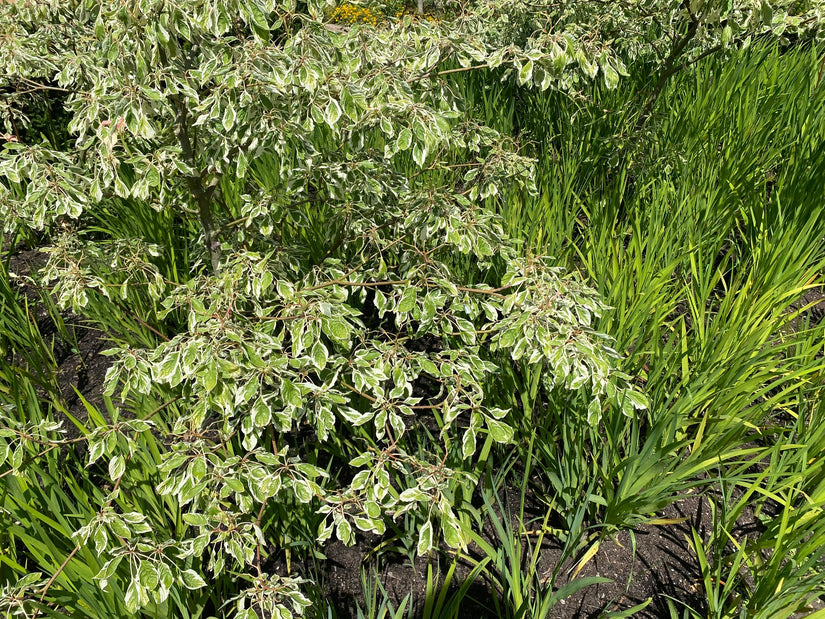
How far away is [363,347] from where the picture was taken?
1614 mm

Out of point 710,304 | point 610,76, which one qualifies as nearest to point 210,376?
point 610,76

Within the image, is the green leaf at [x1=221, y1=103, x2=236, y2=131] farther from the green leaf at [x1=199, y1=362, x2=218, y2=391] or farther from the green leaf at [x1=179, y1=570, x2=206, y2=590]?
the green leaf at [x1=179, y1=570, x2=206, y2=590]

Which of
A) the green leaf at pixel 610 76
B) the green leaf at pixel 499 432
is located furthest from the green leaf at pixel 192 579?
the green leaf at pixel 610 76

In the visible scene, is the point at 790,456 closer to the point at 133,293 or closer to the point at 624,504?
the point at 624,504

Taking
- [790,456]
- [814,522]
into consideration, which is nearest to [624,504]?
[814,522]

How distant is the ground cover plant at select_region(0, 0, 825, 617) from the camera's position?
4.34 ft

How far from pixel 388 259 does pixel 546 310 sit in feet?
4.44

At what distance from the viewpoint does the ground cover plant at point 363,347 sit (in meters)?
1.32

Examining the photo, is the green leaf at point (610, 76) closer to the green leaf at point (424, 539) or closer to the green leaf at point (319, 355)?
the green leaf at point (319, 355)

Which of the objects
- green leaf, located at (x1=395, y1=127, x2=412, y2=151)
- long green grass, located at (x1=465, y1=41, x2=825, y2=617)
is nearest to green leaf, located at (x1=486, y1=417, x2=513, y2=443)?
long green grass, located at (x1=465, y1=41, x2=825, y2=617)

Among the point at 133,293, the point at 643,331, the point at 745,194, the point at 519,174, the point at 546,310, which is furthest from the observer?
the point at 745,194

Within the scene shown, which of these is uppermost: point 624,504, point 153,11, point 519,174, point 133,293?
point 153,11

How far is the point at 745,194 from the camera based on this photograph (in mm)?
2885

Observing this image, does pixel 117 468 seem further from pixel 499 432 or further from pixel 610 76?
pixel 610 76
